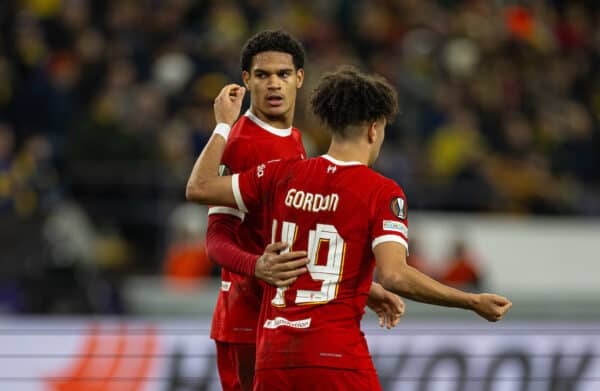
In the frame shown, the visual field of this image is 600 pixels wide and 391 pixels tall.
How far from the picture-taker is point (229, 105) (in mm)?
4965

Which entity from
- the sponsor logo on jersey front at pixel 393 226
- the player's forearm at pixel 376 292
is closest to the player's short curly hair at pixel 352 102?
the sponsor logo on jersey front at pixel 393 226

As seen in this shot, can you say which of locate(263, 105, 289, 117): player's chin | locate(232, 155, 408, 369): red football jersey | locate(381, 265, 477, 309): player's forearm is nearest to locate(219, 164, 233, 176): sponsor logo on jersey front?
locate(263, 105, 289, 117): player's chin

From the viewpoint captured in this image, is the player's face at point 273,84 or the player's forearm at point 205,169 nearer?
the player's forearm at point 205,169

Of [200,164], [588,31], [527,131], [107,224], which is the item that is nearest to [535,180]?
[527,131]

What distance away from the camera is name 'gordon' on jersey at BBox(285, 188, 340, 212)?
4.32 m

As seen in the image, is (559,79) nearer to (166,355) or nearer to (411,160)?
(411,160)

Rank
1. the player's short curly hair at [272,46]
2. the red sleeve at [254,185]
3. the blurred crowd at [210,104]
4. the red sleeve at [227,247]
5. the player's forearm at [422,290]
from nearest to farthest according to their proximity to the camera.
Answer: the player's forearm at [422,290], the red sleeve at [254,185], the red sleeve at [227,247], the player's short curly hair at [272,46], the blurred crowd at [210,104]

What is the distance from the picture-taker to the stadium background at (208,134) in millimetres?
11477

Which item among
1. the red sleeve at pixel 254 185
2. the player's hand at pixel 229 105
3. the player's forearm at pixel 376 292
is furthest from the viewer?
the player's hand at pixel 229 105

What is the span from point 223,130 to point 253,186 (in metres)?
0.40

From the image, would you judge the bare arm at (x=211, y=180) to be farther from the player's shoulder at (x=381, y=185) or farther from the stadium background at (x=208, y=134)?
the stadium background at (x=208, y=134)

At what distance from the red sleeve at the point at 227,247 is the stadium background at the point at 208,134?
167 inches

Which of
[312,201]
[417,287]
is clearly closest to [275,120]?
[312,201]

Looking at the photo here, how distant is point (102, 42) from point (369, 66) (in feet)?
11.3
